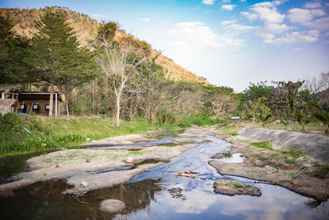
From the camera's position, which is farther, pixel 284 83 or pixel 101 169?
pixel 284 83

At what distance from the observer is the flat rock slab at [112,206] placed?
34.8 feet

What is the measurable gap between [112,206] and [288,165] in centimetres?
1195

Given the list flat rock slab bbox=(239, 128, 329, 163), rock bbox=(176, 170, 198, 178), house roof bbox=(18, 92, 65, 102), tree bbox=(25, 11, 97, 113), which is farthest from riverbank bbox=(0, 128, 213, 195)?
house roof bbox=(18, 92, 65, 102)

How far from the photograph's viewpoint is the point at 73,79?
1625 inches

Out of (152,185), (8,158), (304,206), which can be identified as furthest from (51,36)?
(304,206)

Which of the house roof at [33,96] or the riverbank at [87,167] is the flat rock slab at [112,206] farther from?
the house roof at [33,96]

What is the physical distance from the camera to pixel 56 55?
34.4 meters

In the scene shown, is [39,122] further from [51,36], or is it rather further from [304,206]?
[304,206]

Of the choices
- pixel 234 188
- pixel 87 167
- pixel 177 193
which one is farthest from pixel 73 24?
pixel 234 188

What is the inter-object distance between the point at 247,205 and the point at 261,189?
2506mm

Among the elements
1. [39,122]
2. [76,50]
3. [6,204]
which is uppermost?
[76,50]

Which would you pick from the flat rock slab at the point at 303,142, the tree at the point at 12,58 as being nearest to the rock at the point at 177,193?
the flat rock slab at the point at 303,142

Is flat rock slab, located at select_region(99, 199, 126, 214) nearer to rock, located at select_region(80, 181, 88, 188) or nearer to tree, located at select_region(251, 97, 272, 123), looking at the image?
rock, located at select_region(80, 181, 88, 188)

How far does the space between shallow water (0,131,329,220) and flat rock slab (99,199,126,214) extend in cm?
24
